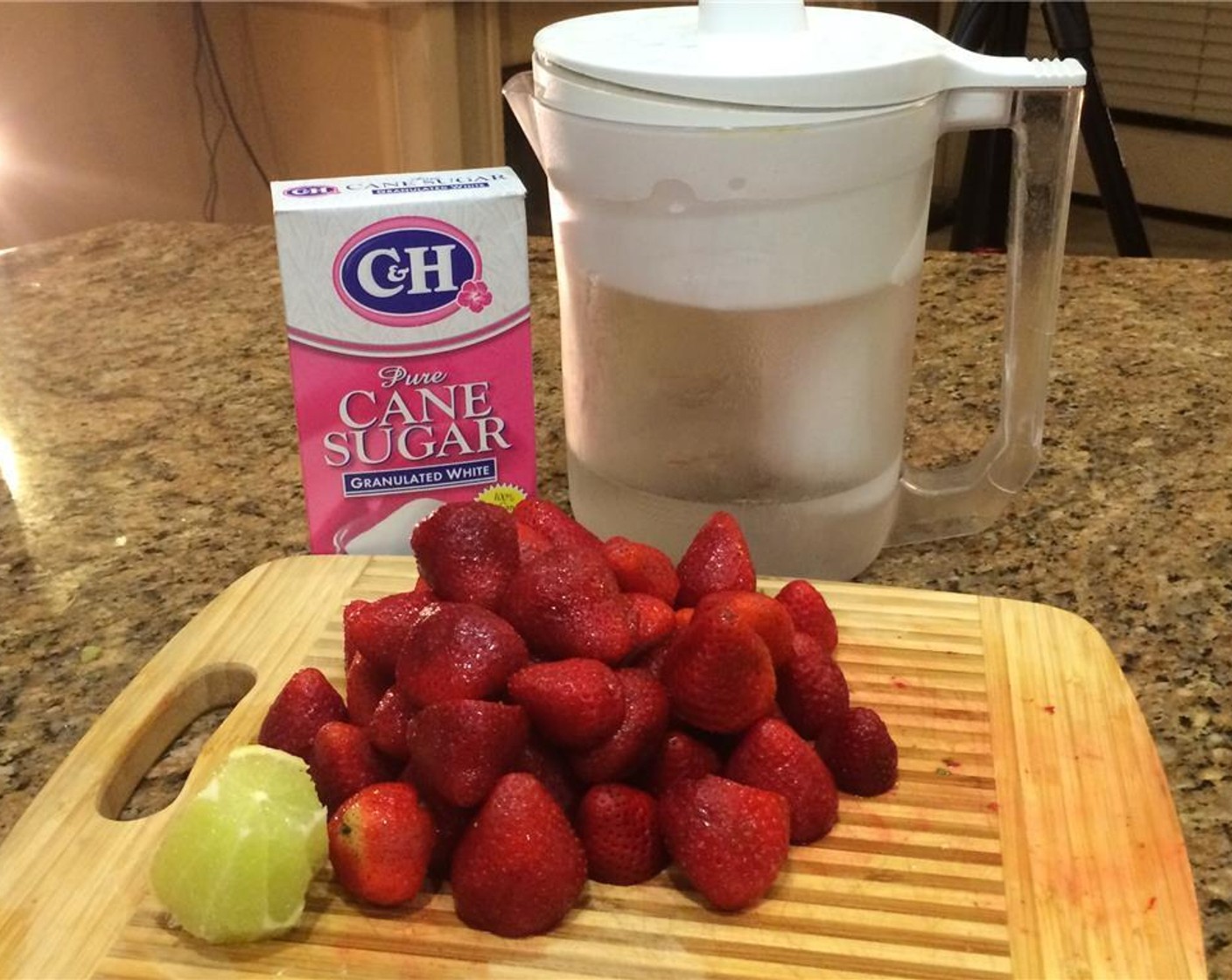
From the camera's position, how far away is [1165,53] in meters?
3.21

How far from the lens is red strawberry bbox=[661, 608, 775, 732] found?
0.65 m

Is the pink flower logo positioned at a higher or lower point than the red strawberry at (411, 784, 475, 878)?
higher

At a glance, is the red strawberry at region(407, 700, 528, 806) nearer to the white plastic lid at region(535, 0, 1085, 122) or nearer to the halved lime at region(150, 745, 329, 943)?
the halved lime at region(150, 745, 329, 943)

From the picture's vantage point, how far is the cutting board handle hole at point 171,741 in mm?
741

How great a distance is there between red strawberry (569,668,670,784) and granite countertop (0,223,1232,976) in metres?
0.28

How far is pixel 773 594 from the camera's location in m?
0.85

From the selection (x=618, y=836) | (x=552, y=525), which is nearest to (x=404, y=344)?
(x=552, y=525)

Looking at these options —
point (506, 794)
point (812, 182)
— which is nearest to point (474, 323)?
point (812, 182)

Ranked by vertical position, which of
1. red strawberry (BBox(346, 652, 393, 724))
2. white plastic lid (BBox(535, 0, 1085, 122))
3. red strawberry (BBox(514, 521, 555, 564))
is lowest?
red strawberry (BBox(346, 652, 393, 724))

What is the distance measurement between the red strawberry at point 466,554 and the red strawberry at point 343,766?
0.10 m

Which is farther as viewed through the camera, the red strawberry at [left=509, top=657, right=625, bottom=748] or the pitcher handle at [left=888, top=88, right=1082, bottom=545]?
the pitcher handle at [left=888, top=88, right=1082, bottom=545]

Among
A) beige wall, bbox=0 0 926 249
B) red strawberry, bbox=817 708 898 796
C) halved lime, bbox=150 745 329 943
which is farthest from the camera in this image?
beige wall, bbox=0 0 926 249

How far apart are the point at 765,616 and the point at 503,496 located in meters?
0.24

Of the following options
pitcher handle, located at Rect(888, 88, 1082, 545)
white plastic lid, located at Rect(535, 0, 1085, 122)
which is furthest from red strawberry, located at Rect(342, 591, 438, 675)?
pitcher handle, located at Rect(888, 88, 1082, 545)
